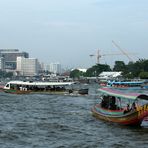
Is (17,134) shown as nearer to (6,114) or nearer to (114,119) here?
(114,119)

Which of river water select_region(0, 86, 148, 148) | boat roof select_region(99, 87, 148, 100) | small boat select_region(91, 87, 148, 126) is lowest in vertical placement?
river water select_region(0, 86, 148, 148)

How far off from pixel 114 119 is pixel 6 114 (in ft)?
42.1

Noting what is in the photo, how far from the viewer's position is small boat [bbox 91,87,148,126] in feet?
101

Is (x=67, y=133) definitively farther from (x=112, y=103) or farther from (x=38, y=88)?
(x=38, y=88)

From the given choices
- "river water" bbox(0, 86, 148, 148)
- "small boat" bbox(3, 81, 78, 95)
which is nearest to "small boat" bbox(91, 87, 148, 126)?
"river water" bbox(0, 86, 148, 148)

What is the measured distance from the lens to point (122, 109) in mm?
→ 34469

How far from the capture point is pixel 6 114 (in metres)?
42.5

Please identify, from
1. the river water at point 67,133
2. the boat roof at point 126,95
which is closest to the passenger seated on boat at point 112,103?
the boat roof at point 126,95

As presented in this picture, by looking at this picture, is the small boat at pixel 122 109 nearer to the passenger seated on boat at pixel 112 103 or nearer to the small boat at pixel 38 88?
the passenger seated on boat at pixel 112 103

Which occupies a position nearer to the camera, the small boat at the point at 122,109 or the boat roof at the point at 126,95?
the small boat at the point at 122,109

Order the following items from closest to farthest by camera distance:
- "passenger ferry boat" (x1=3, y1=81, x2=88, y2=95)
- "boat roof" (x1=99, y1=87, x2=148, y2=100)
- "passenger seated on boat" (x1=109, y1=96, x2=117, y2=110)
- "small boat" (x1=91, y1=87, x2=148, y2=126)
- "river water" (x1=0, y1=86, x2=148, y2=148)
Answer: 1. "river water" (x1=0, y1=86, x2=148, y2=148)
2. "small boat" (x1=91, y1=87, x2=148, y2=126)
3. "boat roof" (x1=99, y1=87, x2=148, y2=100)
4. "passenger seated on boat" (x1=109, y1=96, x2=117, y2=110)
5. "passenger ferry boat" (x1=3, y1=81, x2=88, y2=95)

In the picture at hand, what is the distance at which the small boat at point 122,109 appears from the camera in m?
30.7

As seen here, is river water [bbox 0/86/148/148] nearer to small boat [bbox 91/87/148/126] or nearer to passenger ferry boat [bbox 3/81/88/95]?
small boat [bbox 91/87/148/126]

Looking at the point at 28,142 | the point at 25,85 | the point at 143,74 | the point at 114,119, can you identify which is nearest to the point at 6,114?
the point at 114,119
